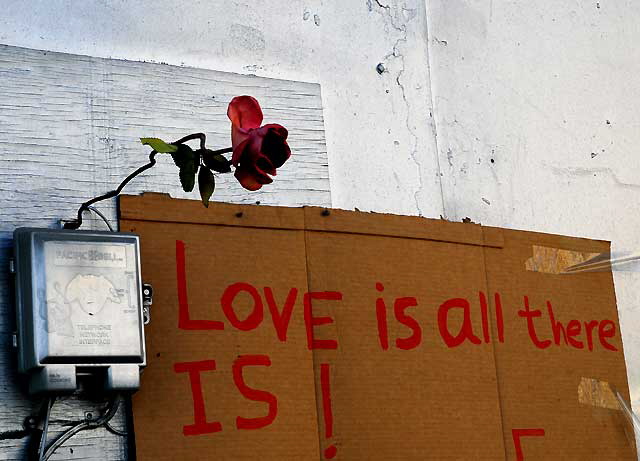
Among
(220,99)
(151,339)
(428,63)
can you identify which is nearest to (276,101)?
(220,99)

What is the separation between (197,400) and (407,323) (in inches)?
15.1

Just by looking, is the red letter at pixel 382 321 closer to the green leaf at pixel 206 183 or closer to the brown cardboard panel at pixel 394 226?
the brown cardboard panel at pixel 394 226

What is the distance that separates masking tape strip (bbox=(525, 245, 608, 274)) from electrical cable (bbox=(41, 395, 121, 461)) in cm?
79

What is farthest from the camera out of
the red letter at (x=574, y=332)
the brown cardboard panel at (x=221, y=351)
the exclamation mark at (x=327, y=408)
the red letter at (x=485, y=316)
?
the red letter at (x=574, y=332)

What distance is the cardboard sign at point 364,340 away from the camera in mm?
1456

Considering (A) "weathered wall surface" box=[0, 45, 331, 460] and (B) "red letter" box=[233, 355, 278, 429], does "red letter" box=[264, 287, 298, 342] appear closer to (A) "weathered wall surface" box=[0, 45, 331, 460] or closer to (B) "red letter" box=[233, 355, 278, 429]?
(B) "red letter" box=[233, 355, 278, 429]

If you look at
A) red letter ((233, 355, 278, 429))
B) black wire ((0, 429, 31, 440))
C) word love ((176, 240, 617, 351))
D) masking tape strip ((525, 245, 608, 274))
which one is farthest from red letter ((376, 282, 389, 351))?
black wire ((0, 429, 31, 440))

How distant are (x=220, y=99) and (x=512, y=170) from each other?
59cm

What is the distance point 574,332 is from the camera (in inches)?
73.0

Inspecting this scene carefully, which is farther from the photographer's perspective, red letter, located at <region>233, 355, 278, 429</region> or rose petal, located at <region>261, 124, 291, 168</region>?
red letter, located at <region>233, 355, 278, 429</region>

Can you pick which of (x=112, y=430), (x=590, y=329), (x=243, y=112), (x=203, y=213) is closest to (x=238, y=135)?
(x=243, y=112)

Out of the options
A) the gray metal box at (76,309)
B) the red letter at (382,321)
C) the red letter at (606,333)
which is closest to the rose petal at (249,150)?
the gray metal box at (76,309)

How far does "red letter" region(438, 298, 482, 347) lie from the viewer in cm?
169

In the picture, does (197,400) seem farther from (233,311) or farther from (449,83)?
(449,83)
